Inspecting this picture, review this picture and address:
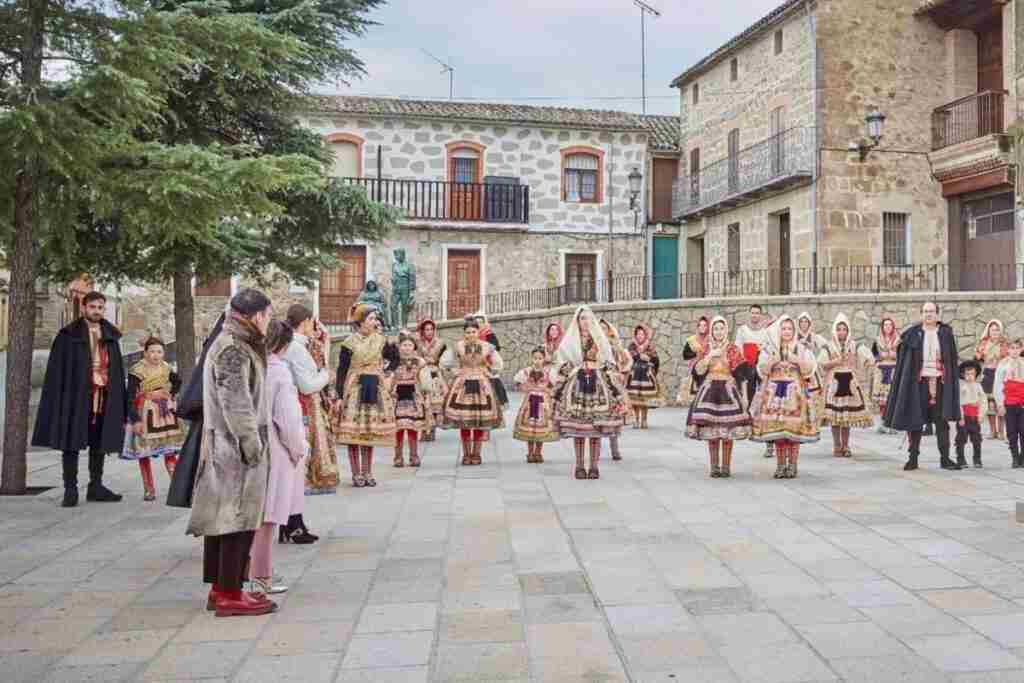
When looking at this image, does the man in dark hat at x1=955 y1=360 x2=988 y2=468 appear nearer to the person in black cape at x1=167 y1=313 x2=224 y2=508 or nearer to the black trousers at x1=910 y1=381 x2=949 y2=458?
the black trousers at x1=910 y1=381 x2=949 y2=458

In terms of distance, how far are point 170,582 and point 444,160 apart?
25056mm

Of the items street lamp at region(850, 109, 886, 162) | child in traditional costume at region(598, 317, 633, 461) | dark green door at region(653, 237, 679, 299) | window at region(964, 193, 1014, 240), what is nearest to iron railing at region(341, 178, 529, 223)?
dark green door at region(653, 237, 679, 299)

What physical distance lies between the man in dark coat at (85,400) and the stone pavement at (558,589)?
41 centimetres

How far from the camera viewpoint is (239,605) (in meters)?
5.21

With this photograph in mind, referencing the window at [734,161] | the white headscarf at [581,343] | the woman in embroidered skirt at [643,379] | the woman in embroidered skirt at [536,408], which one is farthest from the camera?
the window at [734,161]

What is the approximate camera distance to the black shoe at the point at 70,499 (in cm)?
869

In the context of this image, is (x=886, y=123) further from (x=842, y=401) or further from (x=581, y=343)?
(x=581, y=343)

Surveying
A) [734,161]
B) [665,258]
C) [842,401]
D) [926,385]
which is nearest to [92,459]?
[842,401]

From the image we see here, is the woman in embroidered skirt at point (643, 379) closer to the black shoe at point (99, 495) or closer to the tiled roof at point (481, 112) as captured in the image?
the black shoe at point (99, 495)

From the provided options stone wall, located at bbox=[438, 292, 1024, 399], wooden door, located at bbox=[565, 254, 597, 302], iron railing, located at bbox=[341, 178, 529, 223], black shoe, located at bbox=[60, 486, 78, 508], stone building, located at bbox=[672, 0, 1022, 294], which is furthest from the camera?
wooden door, located at bbox=[565, 254, 597, 302]

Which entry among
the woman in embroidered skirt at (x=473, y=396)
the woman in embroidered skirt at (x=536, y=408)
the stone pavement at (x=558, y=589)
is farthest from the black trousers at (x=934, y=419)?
the woman in embroidered skirt at (x=473, y=396)

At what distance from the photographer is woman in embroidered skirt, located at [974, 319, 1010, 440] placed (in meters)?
13.6

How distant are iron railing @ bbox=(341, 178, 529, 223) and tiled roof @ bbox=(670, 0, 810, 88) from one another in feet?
20.6

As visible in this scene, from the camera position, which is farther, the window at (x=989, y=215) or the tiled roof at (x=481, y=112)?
the tiled roof at (x=481, y=112)
